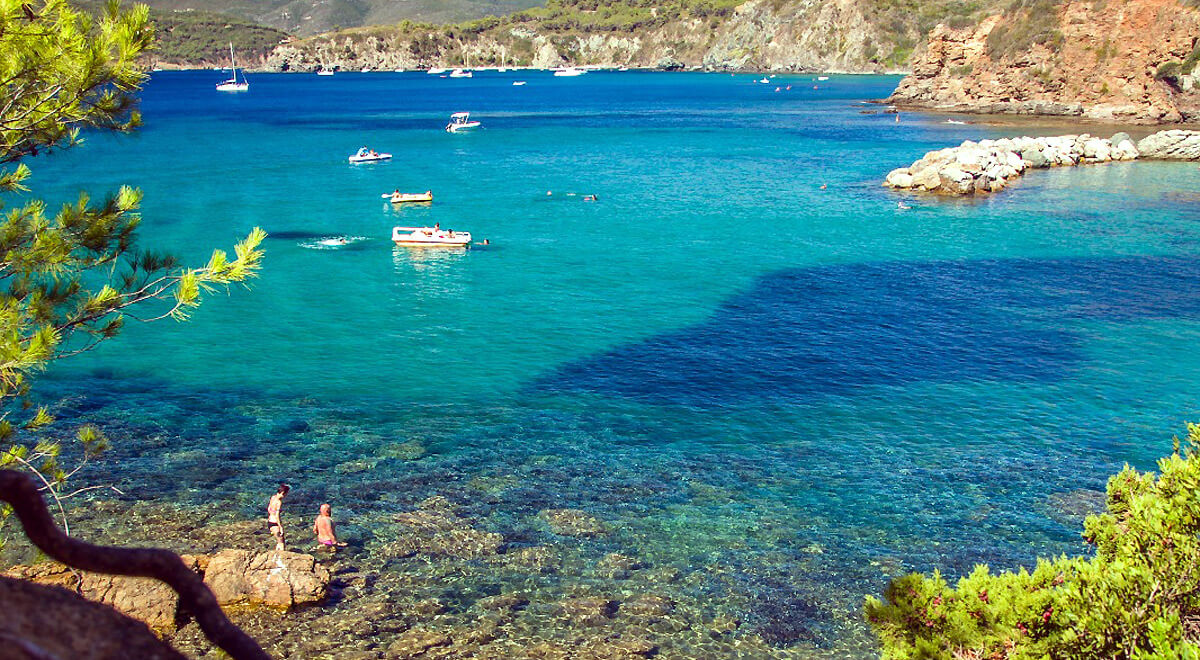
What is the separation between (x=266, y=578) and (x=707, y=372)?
2145 centimetres

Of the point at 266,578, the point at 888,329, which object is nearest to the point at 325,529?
the point at 266,578

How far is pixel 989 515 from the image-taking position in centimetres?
2580

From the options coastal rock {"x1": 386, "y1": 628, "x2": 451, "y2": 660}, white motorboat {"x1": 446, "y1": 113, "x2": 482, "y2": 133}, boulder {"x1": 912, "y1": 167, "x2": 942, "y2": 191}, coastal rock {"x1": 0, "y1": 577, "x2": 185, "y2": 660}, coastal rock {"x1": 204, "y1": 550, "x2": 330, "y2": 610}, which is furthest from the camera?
white motorboat {"x1": 446, "y1": 113, "x2": 482, "y2": 133}

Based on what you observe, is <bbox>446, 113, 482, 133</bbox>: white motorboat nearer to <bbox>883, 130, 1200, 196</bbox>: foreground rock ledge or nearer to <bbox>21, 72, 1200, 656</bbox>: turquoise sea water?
<bbox>21, 72, 1200, 656</bbox>: turquoise sea water

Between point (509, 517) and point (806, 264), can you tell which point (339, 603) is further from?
point (806, 264)

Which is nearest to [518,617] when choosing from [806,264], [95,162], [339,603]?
[339,603]

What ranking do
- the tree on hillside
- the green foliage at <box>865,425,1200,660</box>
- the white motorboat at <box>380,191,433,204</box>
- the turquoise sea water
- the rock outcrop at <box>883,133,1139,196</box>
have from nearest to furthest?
the green foliage at <box>865,425,1200,660</box>
the tree on hillside
the turquoise sea water
the white motorboat at <box>380,191,433,204</box>
the rock outcrop at <box>883,133,1139,196</box>

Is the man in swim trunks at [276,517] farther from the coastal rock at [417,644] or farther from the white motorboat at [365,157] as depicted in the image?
the white motorboat at [365,157]

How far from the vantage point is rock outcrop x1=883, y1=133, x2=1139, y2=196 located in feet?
265

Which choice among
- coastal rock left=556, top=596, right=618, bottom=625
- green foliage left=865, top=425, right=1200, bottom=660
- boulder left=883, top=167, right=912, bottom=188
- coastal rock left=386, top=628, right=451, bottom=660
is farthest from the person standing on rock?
boulder left=883, top=167, right=912, bottom=188

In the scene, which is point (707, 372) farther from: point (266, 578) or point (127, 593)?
point (127, 593)

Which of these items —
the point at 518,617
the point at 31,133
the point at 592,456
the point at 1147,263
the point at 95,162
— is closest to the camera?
the point at 31,133

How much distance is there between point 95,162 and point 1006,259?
9490cm

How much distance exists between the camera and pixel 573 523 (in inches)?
983
